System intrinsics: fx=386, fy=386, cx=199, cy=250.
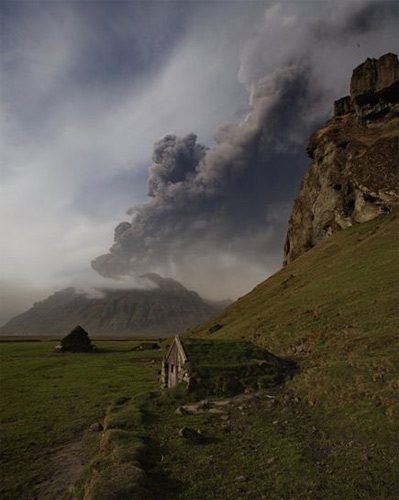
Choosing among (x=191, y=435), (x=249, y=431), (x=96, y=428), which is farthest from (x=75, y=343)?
(x=249, y=431)

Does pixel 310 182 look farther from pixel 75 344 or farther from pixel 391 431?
pixel 391 431

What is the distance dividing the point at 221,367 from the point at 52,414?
14452mm

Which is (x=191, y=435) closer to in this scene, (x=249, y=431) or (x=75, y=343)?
(x=249, y=431)

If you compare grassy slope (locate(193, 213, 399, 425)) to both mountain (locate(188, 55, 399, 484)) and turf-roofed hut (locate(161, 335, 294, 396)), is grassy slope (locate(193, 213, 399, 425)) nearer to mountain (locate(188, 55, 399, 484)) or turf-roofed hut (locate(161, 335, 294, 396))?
mountain (locate(188, 55, 399, 484))

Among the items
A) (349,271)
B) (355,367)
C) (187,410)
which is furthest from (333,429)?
(349,271)

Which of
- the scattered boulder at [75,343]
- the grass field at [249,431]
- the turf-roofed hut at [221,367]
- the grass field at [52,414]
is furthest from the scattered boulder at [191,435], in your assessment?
the scattered boulder at [75,343]

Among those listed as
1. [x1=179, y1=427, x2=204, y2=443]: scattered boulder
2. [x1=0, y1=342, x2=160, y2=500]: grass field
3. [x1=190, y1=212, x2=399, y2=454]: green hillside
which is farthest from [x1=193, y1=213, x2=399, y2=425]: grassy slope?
[x1=0, y1=342, x2=160, y2=500]: grass field

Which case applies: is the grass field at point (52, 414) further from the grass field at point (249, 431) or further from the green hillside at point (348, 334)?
the green hillside at point (348, 334)

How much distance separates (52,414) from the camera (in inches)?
1251

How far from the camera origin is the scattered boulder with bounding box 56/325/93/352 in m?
86.8

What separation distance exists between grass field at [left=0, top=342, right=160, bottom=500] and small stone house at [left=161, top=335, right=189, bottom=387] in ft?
8.10

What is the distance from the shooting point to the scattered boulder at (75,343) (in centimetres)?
8680

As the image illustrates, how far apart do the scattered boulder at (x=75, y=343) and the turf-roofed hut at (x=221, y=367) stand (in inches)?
2142

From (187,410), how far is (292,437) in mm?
9034
